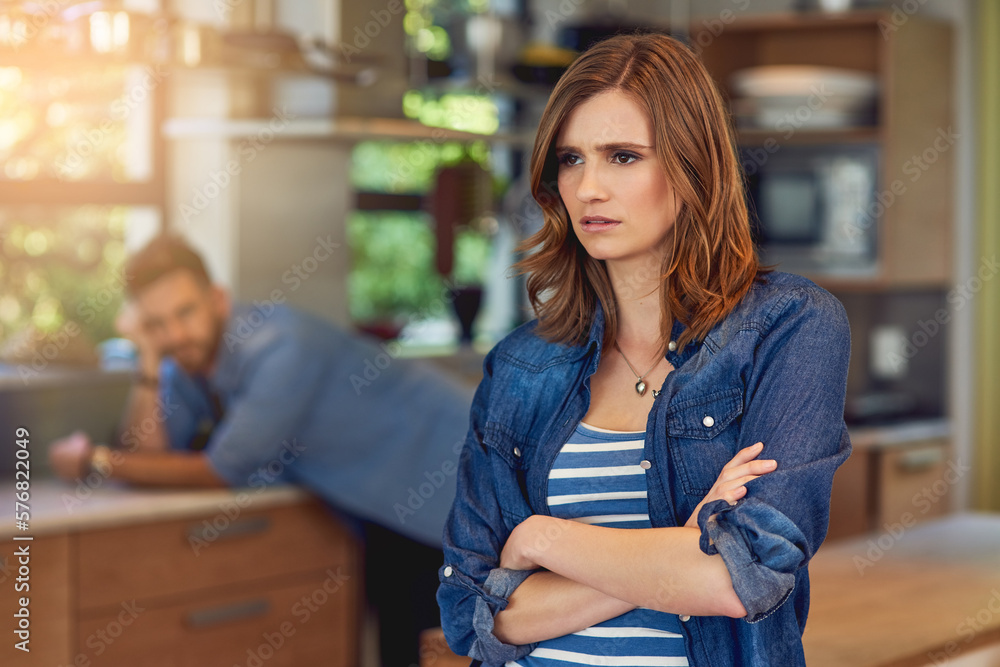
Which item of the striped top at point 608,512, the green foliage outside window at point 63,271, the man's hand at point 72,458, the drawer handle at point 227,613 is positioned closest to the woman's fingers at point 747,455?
the striped top at point 608,512

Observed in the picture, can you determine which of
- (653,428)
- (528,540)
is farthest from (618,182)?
(528,540)

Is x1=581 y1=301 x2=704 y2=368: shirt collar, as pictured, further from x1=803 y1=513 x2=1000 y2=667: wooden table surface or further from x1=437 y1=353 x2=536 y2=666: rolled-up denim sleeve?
x1=803 y1=513 x2=1000 y2=667: wooden table surface

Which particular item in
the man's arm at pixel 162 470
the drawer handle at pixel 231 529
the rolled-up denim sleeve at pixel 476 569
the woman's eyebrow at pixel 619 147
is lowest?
the drawer handle at pixel 231 529

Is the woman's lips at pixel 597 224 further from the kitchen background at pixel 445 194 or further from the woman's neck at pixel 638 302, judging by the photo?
the kitchen background at pixel 445 194

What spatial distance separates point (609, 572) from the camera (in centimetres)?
122

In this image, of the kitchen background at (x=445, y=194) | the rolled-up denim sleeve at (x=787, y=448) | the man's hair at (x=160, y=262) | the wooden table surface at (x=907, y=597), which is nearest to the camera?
the rolled-up denim sleeve at (x=787, y=448)

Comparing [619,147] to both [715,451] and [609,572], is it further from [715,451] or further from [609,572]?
[609,572]

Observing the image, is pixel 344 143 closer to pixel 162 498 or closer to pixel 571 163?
pixel 162 498

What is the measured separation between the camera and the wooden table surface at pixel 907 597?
1.72 metres

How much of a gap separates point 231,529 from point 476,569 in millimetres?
1537

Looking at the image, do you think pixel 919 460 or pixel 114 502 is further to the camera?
pixel 919 460

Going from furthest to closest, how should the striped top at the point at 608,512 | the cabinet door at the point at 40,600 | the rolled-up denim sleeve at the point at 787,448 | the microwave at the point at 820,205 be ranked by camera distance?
the microwave at the point at 820,205, the cabinet door at the point at 40,600, the striped top at the point at 608,512, the rolled-up denim sleeve at the point at 787,448

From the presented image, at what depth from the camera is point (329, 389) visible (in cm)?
285

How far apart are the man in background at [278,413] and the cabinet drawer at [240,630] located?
6.4 inches
